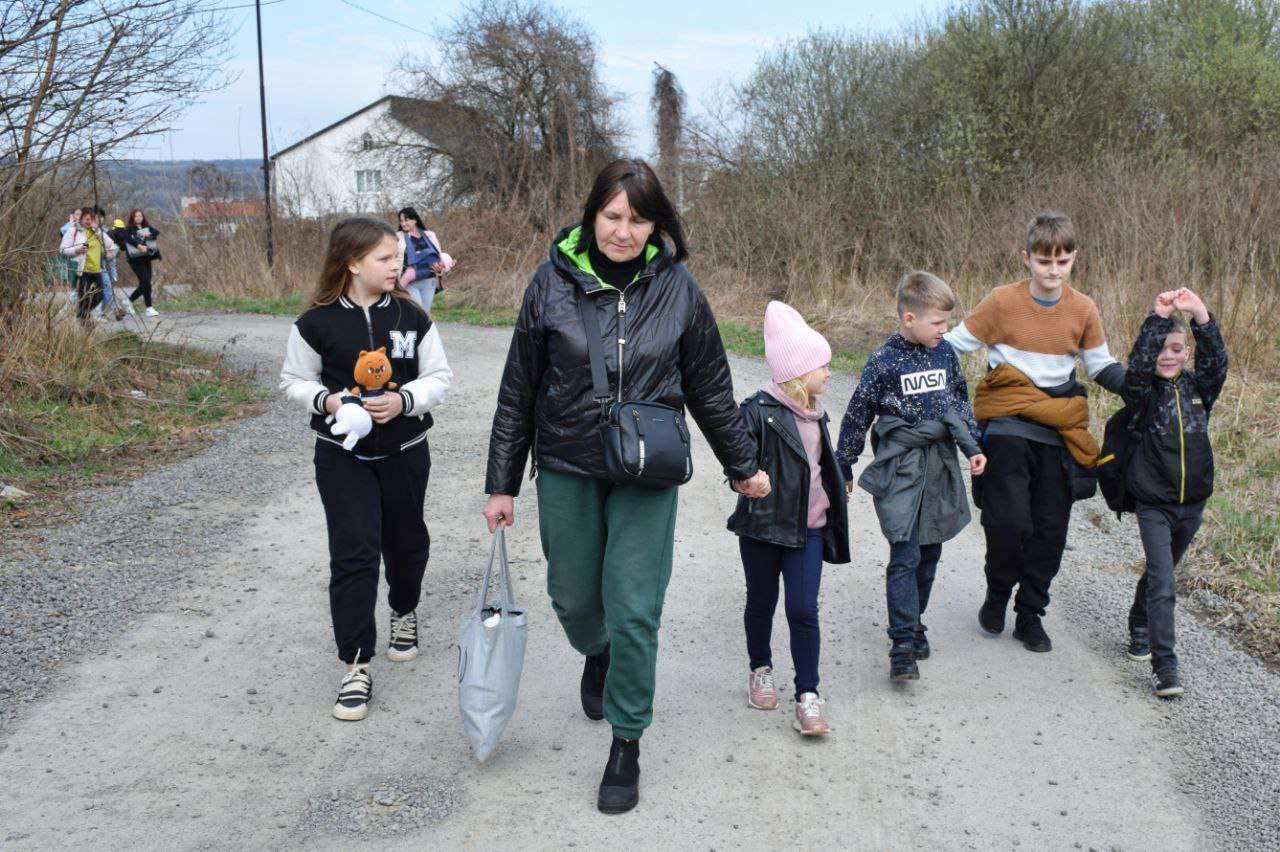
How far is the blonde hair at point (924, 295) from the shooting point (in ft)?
14.8

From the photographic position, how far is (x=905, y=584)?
457 cm

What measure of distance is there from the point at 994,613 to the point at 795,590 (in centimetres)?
141

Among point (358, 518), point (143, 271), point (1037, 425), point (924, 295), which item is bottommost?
point (358, 518)

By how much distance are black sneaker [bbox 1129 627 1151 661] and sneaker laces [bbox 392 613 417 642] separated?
3.10m

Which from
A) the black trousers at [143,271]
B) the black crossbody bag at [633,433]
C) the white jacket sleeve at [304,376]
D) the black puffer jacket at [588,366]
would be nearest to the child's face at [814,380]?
the black puffer jacket at [588,366]

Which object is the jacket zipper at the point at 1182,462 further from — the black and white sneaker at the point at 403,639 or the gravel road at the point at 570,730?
the black and white sneaker at the point at 403,639

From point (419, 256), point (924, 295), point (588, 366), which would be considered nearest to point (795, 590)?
point (588, 366)

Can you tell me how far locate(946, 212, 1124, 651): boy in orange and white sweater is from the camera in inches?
187

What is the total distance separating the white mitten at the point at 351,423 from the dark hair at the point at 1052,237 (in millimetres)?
2886

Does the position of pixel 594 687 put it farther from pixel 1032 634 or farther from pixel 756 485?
pixel 1032 634

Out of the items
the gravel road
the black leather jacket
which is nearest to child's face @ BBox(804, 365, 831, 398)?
the black leather jacket

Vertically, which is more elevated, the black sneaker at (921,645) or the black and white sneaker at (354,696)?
the black sneaker at (921,645)

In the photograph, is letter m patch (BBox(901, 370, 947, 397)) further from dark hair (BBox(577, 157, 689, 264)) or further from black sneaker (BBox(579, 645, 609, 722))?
black sneaker (BBox(579, 645, 609, 722))

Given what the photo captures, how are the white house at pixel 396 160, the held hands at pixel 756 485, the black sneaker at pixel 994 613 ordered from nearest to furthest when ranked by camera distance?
the held hands at pixel 756 485, the black sneaker at pixel 994 613, the white house at pixel 396 160
